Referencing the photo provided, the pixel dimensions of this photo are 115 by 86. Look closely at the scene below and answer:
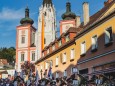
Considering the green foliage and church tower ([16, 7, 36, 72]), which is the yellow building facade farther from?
the green foliage

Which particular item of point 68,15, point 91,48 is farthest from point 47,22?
point 91,48

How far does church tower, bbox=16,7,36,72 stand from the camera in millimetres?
86750

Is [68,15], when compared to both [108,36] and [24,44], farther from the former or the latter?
[108,36]

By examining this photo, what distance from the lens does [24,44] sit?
87.9 meters

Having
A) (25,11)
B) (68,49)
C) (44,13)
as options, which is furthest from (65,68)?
(25,11)

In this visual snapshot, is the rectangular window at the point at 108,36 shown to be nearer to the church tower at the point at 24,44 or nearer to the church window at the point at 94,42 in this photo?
the church window at the point at 94,42

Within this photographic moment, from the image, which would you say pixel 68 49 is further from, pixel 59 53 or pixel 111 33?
pixel 111 33

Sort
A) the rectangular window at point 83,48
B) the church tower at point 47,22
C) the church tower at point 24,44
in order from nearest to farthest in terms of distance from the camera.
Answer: the rectangular window at point 83,48
the church tower at point 47,22
the church tower at point 24,44

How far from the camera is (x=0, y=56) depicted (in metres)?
124

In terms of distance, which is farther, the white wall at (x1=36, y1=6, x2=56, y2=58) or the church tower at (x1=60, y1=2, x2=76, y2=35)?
the white wall at (x1=36, y1=6, x2=56, y2=58)

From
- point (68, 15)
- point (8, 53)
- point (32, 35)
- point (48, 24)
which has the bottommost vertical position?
point (8, 53)

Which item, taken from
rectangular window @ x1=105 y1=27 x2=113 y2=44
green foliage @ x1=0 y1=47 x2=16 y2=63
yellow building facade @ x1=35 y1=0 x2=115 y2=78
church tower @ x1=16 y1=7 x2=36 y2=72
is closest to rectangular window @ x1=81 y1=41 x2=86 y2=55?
yellow building facade @ x1=35 y1=0 x2=115 y2=78

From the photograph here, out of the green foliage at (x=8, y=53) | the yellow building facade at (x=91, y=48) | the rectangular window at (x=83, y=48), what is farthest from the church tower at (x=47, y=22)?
the rectangular window at (x=83, y=48)

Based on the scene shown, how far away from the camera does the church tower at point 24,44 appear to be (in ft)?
285
